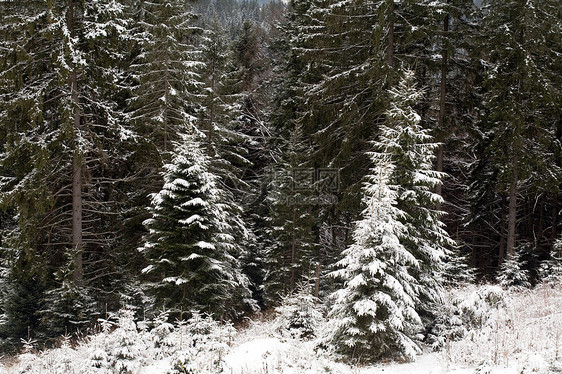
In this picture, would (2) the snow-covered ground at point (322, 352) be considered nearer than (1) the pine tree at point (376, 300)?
Yes

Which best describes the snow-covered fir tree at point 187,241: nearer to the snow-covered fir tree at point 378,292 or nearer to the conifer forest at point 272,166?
the conifer forest at point 272,166

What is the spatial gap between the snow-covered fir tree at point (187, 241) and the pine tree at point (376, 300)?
5.58 m

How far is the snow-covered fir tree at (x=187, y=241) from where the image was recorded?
11.9 meters

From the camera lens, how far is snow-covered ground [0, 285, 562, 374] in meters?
6.25

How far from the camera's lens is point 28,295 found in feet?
51.3

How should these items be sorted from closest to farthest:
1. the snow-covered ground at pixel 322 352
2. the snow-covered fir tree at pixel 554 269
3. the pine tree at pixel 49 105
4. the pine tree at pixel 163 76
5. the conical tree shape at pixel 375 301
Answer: the snow-covered ground at pixel 322 352 < the conical tree shape at pixel 375 301 < the pine tree at pixel 49 105 < the snow-covered fir tree at pixel 554 269 < the pine tree at pixel 163 76

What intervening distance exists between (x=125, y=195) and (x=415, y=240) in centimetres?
1307

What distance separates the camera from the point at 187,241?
12.3 meters

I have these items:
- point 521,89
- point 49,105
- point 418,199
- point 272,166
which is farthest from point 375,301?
point 521,89

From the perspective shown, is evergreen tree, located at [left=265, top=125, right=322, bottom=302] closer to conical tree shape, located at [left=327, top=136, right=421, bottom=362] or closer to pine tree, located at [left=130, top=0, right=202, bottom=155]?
pine tree, located at [left=130, top=0, right=202, bottom=155]

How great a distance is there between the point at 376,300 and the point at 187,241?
276 inches

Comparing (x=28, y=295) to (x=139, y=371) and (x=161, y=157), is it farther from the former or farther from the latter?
(x=139, y=371)

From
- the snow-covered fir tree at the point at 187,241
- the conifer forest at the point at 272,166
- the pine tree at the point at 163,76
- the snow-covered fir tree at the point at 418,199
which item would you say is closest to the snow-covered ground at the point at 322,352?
the conifer forest at the point at 272,166

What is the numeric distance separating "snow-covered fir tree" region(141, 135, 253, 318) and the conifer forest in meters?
0.07
